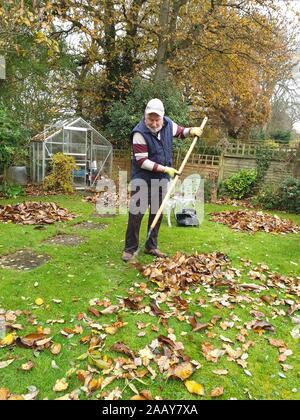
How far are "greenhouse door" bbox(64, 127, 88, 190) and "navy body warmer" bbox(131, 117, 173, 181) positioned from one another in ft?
23.6

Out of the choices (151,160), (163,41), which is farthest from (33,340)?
(163,41)

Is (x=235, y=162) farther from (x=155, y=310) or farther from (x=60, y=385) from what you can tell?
(x=60, y=385)

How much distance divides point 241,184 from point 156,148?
7841 mm

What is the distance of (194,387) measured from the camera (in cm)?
251

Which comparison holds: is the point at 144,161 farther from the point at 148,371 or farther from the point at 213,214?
the point at 213,214

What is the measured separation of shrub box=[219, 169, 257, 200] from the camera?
1184 cm

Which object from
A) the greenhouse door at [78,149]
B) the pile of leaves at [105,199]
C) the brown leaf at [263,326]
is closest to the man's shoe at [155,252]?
the brown leaf at [263,326]

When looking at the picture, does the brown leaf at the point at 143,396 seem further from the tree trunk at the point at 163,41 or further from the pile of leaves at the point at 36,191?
the tree trunk at the point at 163,41

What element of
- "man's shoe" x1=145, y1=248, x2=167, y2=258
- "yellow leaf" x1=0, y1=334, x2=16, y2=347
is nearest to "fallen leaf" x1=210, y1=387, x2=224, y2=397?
"yellow leaf" x1=0, y1=334, x2=16, y2=347

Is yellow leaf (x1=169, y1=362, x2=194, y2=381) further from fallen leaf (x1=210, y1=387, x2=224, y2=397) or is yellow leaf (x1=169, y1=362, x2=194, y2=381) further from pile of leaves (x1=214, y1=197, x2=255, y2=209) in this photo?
pile of leaves (x1=214, y1=197, x2=255, y2=209)
